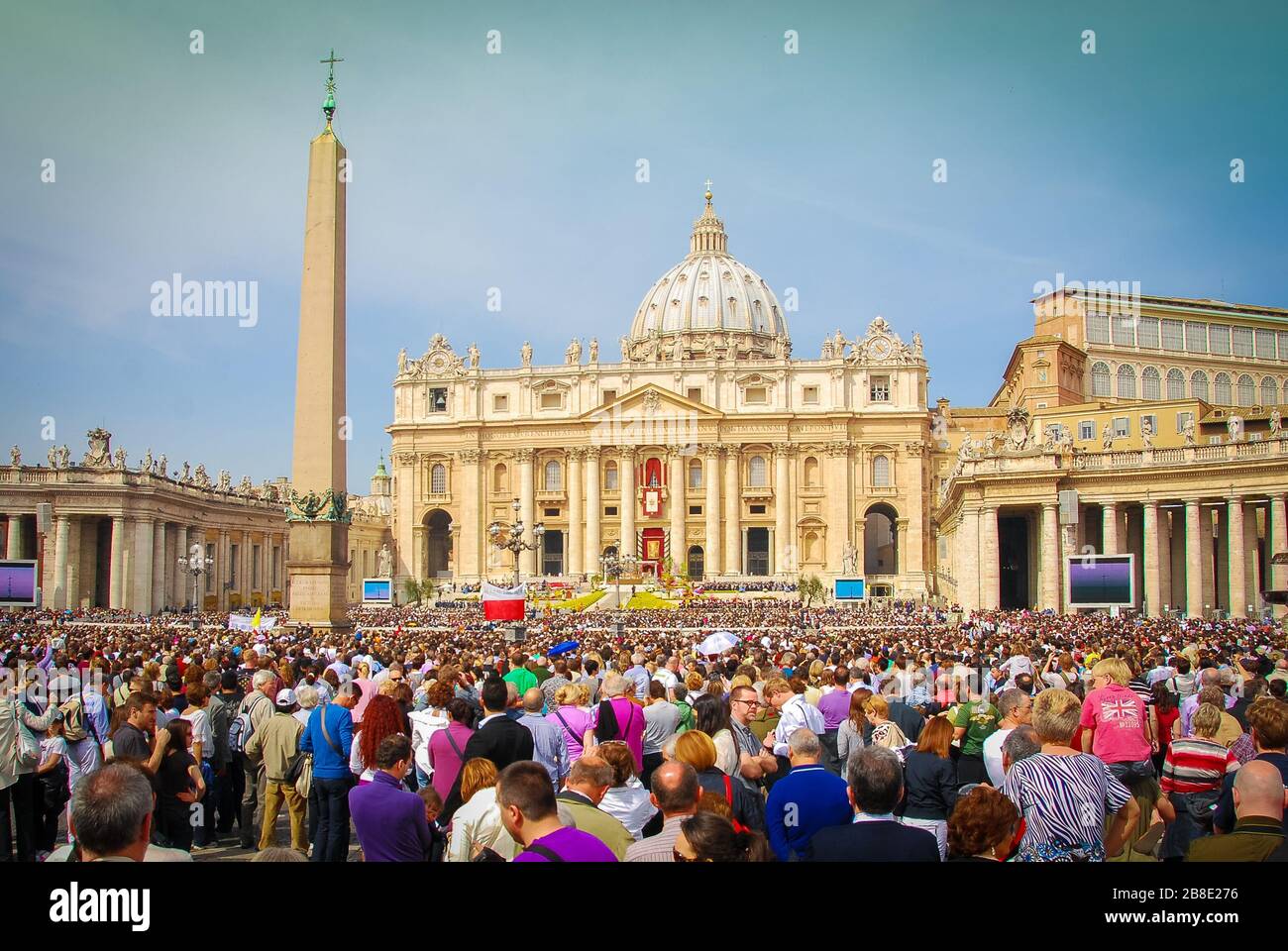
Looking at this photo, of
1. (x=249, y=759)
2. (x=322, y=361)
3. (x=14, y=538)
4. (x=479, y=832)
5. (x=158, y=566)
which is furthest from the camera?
(x=158, y=566)

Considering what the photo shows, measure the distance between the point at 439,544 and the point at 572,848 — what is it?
92029 millimetres

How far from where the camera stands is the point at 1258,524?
51250 mm

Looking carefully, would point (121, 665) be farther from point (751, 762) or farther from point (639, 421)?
point (639, 421)

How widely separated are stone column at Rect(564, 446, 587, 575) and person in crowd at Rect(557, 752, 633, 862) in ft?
264

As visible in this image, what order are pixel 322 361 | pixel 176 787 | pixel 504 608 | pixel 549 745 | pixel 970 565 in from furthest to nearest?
pixel 970 565
pixel 504 608
pixel 322 361
pixel 176 787
pixel 549 745

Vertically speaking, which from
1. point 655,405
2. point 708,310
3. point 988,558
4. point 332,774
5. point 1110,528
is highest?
point 708,310

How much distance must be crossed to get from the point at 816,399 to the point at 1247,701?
7786cm

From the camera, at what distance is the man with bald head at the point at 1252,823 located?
17.1 feet

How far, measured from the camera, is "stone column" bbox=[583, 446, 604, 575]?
86.6 meters

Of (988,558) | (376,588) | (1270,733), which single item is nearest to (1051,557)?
(988,558)

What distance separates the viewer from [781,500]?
85.7m

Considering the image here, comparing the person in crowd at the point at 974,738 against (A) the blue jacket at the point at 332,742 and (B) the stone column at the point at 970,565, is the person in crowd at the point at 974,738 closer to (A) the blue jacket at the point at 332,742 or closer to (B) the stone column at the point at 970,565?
(A) the blue jacket at the point at 332,742

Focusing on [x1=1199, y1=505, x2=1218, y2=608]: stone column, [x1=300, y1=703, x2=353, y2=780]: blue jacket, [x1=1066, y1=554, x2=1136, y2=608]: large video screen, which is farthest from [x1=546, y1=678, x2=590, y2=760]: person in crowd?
[x1=1199, y1=505, x2=1218, y2=608]: stone column

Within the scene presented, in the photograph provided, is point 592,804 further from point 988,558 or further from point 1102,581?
point 988,558
